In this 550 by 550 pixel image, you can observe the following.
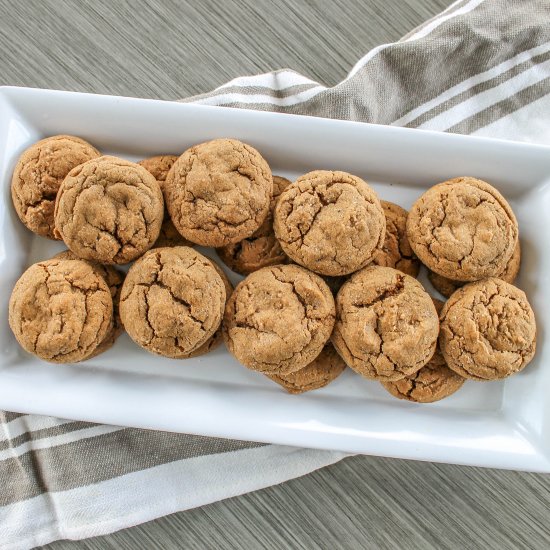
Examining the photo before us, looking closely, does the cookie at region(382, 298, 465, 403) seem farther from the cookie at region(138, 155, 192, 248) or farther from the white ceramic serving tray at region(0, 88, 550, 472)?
the cookie at region(138, 155, 192, 248)

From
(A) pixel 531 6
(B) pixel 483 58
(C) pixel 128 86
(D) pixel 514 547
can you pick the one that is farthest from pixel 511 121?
(D) pixel 514 547

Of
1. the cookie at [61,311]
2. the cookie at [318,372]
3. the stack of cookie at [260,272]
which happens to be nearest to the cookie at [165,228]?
the stack of cookie at [260,272]

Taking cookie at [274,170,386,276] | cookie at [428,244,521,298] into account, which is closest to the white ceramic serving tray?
cookie at [428,244,521,298]

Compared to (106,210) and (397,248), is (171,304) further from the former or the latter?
(397,248)

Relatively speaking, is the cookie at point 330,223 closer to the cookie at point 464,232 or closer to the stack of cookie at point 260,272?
the stack of cookie at point 260,272

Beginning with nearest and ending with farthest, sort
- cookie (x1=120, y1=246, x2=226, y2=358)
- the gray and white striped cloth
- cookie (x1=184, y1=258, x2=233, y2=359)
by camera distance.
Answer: cookie (x1=120, y1=246, x2=226, y2=358) < cookie (x1=184, y1=258, x2=233, y2=359) < the gray and white striped cloth
